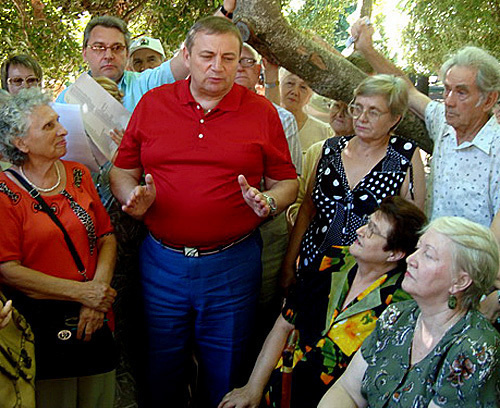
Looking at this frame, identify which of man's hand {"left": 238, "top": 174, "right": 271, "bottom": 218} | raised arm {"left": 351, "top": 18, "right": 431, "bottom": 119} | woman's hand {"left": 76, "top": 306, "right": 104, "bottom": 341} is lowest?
woman's hand {"left": 76, "top": 306, "right": 104, "bottom": 341}

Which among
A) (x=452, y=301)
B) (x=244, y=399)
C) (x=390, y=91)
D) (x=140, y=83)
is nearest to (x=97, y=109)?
(x=140, y=83)

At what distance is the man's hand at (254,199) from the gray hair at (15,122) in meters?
0.89

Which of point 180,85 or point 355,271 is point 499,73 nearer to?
point 355,271

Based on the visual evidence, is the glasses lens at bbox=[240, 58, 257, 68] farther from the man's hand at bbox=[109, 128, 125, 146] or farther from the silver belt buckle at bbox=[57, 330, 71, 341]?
the silver belt buckle at bbox=[57, 330, 71, 341]

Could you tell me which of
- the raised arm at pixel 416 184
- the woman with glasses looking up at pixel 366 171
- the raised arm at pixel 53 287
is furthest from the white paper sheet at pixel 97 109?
the raised arm at pixel 416 184

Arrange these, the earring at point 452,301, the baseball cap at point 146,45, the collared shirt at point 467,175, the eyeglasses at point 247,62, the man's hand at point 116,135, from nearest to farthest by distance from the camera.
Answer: the earring at point 452,301 < the collared shirt at point 467,175 < the man's hand at point 116,135 < the eyeglasses at point 247,62 < the baseball cap at point 146,45

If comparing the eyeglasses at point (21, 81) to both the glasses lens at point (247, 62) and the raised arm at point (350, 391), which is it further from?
the raised arm at point (350, 391)

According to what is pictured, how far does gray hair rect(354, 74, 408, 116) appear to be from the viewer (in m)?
2.78

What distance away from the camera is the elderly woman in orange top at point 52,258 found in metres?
2.29

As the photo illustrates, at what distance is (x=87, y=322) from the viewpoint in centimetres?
238

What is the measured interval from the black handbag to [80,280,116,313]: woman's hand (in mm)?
44

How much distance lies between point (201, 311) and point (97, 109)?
1.13 m

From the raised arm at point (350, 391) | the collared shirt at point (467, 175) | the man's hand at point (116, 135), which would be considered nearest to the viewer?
the raised arm at point (350, 391)

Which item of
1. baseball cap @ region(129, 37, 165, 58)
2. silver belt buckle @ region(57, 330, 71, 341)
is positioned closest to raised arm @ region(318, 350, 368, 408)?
silver belt buckle @ region(57, 330, 71, 341)
